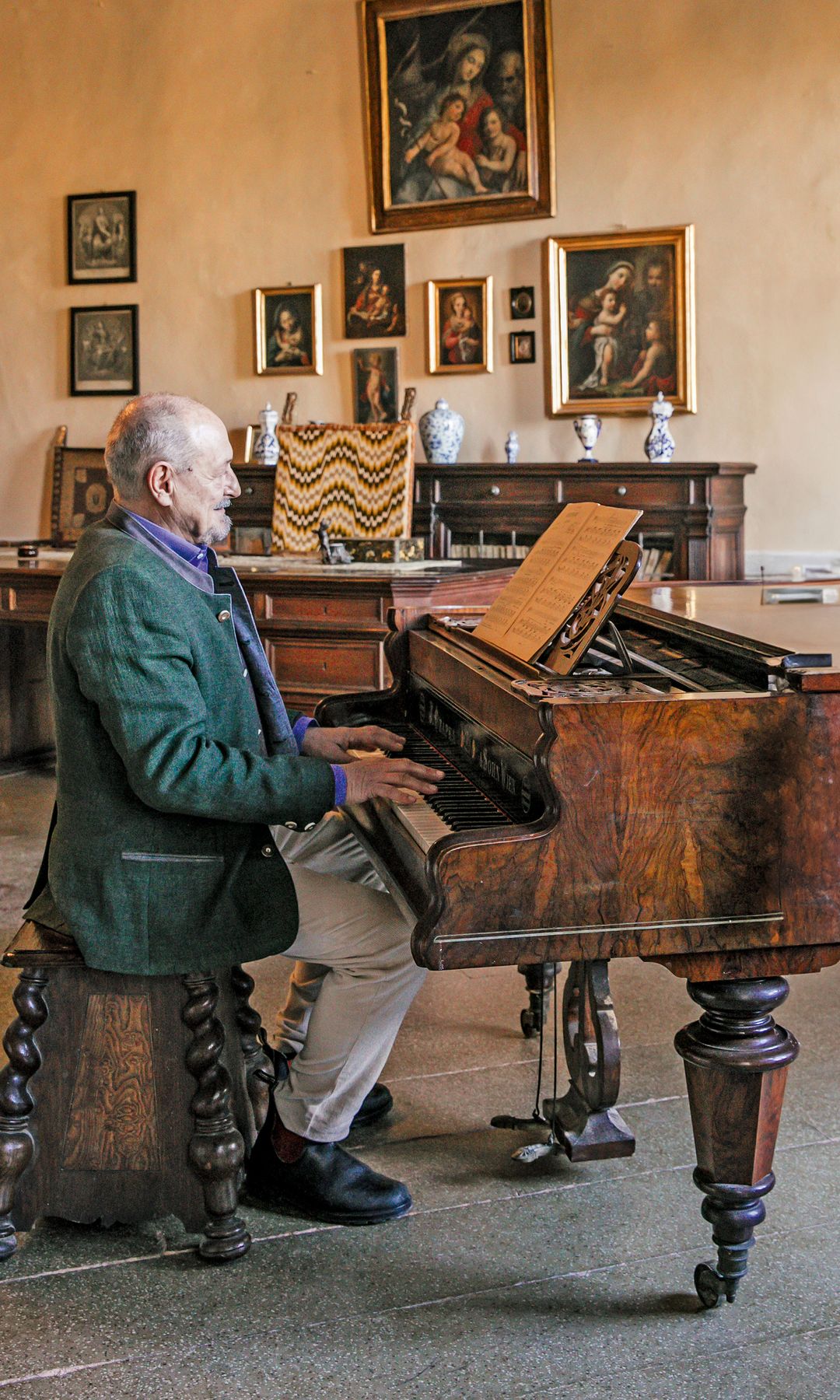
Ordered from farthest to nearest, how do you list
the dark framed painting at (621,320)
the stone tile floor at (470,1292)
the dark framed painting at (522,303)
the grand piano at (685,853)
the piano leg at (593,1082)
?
the dark framed painting at (522,303), the dark framed painting at (621,320), the piano leg at (593,1082), the stone tile floor at (470,1292), the grand piano at (685,853)

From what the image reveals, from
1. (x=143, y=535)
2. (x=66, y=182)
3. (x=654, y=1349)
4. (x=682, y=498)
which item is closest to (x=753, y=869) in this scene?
(x=654, y=1349)

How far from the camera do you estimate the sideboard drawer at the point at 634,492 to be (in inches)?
282

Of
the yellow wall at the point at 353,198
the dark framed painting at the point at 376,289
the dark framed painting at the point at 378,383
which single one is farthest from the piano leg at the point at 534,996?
the dark framed painting at the point at 376,289

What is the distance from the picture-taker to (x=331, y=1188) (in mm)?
2441

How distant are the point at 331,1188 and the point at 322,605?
11.6ft

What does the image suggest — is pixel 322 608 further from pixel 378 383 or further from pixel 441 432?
pixel 378 383

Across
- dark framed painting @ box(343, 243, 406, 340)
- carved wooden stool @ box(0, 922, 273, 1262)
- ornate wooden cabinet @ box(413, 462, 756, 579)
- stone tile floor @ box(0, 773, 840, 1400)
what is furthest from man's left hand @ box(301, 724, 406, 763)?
dark framed painting @ box(343, 243, 406, 340)

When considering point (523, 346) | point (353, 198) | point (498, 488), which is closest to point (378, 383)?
point (523, 346)

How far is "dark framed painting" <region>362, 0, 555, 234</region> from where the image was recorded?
25.0ft

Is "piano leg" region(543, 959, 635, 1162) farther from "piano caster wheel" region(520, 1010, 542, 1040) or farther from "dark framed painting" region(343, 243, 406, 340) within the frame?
"dark framed painting" region(343, 243, 406, 340)

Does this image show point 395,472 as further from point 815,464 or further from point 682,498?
point 815,464

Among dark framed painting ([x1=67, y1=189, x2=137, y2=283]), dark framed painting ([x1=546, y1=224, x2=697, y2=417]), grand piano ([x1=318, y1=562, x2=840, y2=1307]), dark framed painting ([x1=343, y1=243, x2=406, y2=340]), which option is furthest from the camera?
dark framed painting ([x1=67, y1=189, x2=137, y2=283])

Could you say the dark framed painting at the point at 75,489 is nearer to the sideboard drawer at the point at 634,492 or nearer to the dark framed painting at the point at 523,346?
the dark framed painting at the point at 523,346

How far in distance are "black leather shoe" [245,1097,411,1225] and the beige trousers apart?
0.17 ft
